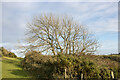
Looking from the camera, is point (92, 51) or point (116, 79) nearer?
point (116, 79)

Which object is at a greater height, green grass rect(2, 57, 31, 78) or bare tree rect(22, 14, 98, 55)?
bare tree rect(22, 14, 98, 55)

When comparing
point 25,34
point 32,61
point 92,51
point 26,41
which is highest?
point 25,34

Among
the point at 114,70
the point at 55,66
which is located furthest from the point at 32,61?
the point at 114,70

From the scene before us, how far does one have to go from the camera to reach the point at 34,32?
596 inches

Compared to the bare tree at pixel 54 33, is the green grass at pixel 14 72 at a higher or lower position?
lower

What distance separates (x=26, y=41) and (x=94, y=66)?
10.2m

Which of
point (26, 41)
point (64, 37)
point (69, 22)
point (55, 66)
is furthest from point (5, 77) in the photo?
point (69, 22)

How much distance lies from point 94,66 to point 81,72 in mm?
948

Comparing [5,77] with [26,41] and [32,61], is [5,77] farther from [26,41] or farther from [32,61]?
[26,41]

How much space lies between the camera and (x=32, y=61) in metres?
13.3

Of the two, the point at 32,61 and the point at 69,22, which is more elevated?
the point at 69,22

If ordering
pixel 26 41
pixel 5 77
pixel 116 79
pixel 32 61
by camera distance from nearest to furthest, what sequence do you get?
pixel 116 79
pixel 5 77
pixel 32 61
pixel 26 41

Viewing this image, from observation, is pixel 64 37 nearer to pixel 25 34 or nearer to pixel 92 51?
pixel 92 51

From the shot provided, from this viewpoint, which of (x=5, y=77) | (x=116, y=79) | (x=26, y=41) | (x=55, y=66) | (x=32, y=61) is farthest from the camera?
(x=26, y=41)
